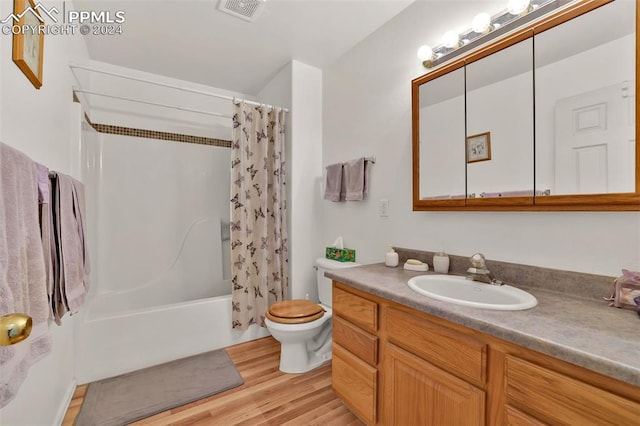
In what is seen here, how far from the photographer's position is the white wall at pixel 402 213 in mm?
1019

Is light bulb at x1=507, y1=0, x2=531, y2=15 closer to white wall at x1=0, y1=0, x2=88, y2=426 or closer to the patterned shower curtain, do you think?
the patterned shower curtain

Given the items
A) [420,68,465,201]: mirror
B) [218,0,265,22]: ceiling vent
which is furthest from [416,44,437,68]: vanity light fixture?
[218,0,265,22]: ceiling vent

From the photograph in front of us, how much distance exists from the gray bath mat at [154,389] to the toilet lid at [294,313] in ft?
1.60

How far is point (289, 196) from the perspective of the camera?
246 centimetres

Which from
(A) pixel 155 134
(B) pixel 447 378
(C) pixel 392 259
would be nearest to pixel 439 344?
(B) pixel 447 378

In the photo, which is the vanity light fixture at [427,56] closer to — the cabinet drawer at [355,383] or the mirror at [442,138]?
the mirror at [442,138]

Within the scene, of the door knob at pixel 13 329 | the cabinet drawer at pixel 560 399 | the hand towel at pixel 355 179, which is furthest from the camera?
the hand towel at pixel 355 179

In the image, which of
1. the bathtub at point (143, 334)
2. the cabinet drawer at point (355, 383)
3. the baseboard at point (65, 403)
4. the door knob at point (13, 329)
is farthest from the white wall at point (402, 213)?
the baseboard at point (65, 403)

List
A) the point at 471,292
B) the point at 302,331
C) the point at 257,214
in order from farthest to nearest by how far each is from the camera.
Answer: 1. the point at 257,214
2. the point at 302,331
3. the point at 471,292

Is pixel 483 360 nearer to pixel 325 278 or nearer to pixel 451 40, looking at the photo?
pixel 325 278

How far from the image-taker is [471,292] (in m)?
1.25

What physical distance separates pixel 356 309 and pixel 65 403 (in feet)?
5.69

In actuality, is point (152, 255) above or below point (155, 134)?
below

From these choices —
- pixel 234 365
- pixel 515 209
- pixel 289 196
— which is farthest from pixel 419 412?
pixel 289 196
